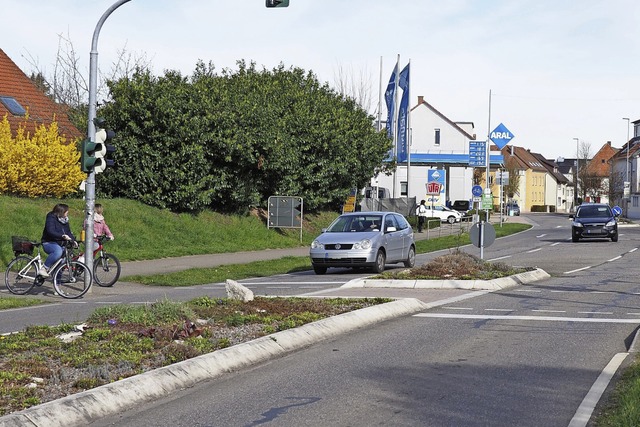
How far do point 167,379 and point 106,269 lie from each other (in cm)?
1200

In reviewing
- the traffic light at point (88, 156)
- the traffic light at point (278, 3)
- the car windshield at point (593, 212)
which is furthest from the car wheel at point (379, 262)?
the car windshield at point (593, 212)

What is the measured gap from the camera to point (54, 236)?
17.6m

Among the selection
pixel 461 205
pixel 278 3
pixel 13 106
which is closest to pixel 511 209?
pixel 461 205

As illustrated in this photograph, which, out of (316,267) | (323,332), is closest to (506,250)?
(316,267)

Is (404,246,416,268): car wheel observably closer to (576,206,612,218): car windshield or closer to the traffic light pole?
the traffic light pole

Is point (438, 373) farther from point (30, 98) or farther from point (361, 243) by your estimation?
point (30, 98)

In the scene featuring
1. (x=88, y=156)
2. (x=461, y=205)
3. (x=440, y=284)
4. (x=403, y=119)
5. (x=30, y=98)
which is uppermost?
(x=403, y=119)

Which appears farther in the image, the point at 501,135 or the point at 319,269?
the point at 501,135

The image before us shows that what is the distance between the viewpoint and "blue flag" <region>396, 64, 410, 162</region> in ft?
155

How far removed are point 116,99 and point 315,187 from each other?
1279 cm

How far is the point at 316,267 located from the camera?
22.9 m

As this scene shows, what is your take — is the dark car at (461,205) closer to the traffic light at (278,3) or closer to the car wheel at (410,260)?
the car wheel at (410,260)

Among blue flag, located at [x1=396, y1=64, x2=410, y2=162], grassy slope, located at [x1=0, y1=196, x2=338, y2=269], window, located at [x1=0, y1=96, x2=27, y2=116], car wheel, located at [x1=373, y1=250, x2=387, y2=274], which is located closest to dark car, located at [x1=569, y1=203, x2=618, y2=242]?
blue flag, located at [x1=396, y1=64, x2=410, y2=162]

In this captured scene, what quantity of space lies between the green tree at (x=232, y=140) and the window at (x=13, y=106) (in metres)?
3.51
